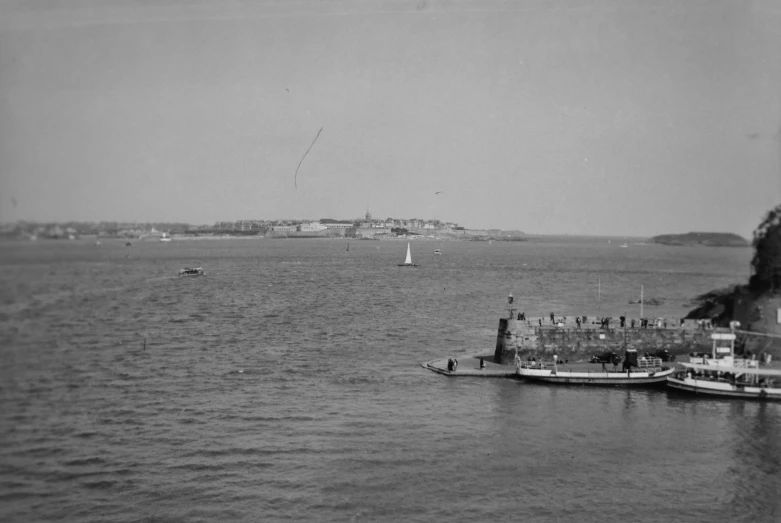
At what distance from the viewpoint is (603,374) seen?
30.8 metres

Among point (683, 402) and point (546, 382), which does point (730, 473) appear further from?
point (546, 382)

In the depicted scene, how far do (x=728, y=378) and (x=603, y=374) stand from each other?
503 cm

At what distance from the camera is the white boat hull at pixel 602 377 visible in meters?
30.7

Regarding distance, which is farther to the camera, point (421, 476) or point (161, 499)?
point (421, 476)

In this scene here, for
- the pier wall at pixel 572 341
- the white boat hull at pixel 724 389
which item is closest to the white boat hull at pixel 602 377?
the white boat hull at pixel 724 389

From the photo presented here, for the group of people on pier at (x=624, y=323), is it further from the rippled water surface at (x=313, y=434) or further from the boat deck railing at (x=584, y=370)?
the rippled water surface at (x=313, y=434)

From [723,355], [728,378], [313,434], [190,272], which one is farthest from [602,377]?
[190,272]

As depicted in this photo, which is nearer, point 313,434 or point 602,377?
point 313,434

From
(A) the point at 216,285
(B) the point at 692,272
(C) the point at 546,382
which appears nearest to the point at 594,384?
(C) the point at 546,382

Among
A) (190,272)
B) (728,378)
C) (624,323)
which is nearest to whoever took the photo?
(728,378)

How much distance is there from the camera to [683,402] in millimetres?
28344

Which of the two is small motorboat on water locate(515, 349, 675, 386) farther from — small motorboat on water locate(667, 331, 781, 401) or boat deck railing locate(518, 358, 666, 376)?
small motorboat on water locate(667, 331, 781, 401)

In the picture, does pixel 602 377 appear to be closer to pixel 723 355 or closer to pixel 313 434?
pixel 723 355

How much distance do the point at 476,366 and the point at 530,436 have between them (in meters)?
10.8
